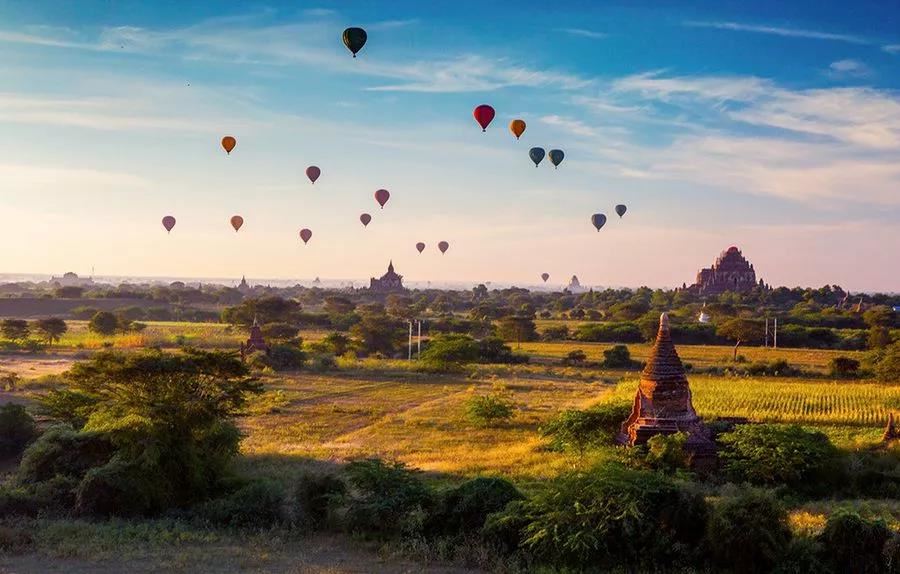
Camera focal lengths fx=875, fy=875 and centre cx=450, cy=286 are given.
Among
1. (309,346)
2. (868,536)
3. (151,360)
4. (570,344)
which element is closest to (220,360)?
(151,360)

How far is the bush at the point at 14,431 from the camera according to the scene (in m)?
23.7

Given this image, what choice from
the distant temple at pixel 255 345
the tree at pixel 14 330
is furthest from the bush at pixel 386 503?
the tree at pixel 14 330

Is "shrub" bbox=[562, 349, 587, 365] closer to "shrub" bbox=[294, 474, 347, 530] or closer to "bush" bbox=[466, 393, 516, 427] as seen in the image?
"bush" bbox=[466, 393, 516, 427]

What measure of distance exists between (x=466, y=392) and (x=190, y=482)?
2546 centimetres

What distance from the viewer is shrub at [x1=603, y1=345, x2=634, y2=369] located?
5994cm

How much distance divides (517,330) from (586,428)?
5688 cm

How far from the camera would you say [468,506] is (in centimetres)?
1571

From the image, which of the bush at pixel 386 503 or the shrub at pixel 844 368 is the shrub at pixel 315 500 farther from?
the shrub at pixel 844 368

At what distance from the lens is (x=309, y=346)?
62.9 metres

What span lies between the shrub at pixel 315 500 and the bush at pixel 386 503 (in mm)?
382

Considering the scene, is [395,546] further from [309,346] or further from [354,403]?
[309,346]

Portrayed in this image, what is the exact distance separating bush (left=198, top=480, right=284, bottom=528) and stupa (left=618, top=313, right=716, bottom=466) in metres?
9.96

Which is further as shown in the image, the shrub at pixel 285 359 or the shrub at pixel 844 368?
the shrub at pixel 844 368

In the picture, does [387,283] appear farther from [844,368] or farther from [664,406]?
[664,406]
